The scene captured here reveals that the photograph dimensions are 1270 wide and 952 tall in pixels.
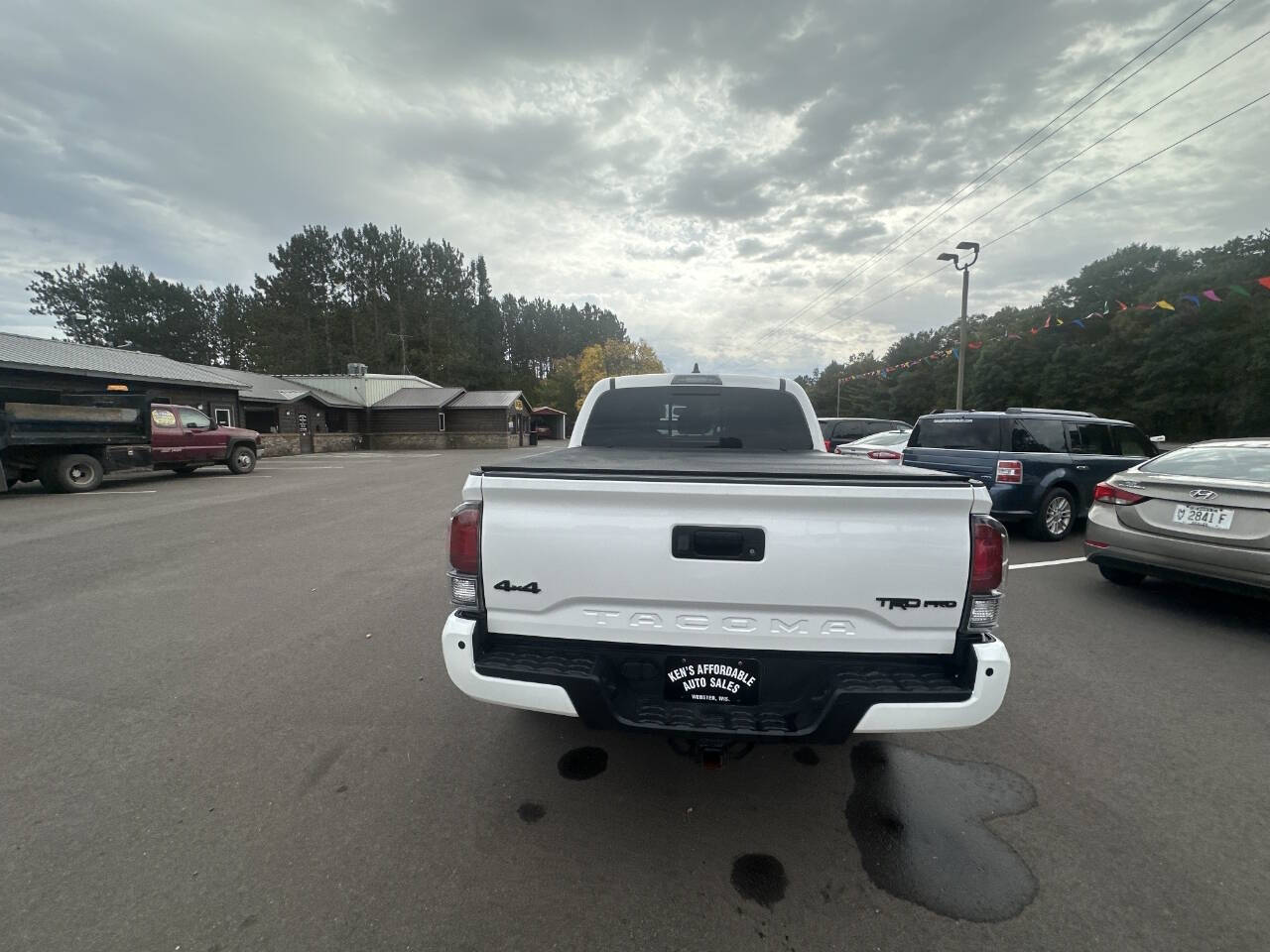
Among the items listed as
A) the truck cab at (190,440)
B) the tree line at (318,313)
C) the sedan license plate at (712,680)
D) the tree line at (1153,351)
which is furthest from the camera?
the tree line at (318,313)

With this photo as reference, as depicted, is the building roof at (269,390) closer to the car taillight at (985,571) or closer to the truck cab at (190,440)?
the truck cab at (190,440)

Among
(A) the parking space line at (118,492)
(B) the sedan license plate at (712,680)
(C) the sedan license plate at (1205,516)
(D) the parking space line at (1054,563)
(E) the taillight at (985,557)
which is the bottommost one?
(D) the parking space line at (1054,563)

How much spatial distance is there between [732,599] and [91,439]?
54.7 feet

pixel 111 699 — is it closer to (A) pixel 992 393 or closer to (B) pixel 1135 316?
(B) pixel 1135 316

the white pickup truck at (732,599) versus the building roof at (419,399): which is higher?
the building roof at (419,399)

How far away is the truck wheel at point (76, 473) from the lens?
12.2m

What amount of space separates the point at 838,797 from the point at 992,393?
57.0 m

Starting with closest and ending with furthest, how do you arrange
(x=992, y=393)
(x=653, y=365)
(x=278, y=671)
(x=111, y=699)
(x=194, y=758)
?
(x=194, y=758) → (x=111, y=699) → (x=278, y=671) → (x=992, y=393) → (x=653, y=365)

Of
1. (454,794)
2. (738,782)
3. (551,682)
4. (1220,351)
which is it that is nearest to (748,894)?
(738,782)

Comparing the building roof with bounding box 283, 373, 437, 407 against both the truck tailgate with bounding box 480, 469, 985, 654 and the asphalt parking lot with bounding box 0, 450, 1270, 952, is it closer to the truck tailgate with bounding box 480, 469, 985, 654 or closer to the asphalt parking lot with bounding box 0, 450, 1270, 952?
the asphalt parking lot with bounding box 0, 450, 1270, 952

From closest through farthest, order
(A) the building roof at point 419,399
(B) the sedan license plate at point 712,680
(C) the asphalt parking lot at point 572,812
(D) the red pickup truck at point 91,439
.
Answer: (C) the asphalt parking lot at point 572,812 < (B) the sedan license plate at point 712,680 < (D) the red pickup truck at point 91,439 < (A) the building roof at point 419,399

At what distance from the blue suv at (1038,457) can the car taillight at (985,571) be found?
19.6ft

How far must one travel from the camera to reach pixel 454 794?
238 cm

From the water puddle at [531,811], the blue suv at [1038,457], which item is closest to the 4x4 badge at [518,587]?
the water puddle at [531,811]
